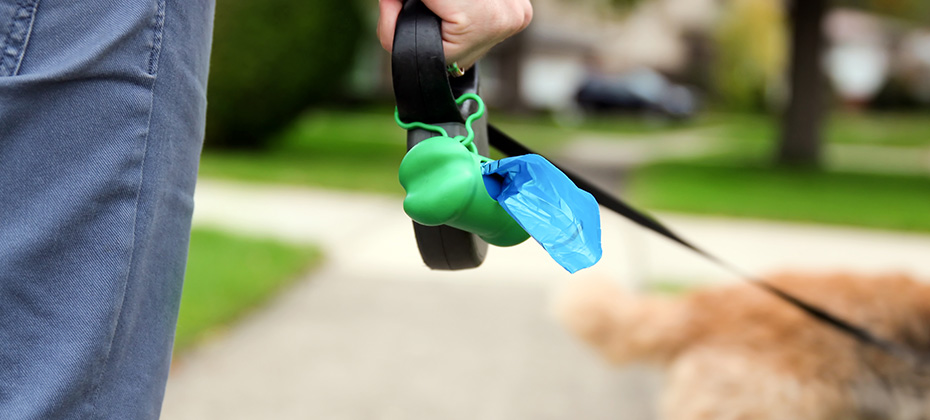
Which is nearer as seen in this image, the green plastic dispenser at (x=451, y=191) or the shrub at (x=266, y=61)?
the green plastic dispenser at (x=451, y=191)

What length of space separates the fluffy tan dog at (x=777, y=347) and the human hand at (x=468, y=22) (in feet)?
Result: 4.46

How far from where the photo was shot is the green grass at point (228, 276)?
4191 mm

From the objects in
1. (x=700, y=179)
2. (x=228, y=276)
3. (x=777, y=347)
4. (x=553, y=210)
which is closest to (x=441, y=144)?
(x=553, y=210)

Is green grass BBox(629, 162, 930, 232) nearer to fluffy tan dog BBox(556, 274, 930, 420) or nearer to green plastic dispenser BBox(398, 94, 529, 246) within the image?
fluffy tan dog BBox(556, 274, 930, 420)

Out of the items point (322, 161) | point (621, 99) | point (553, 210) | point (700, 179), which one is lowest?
point (621, 99)

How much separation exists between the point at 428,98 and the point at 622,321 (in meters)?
1.60

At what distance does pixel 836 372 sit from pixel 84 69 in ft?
6.78

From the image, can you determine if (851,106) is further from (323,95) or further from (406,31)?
(406,31)

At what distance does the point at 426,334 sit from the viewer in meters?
4.36

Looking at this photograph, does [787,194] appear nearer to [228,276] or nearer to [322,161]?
[322,161]

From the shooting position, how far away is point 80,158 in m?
1.08

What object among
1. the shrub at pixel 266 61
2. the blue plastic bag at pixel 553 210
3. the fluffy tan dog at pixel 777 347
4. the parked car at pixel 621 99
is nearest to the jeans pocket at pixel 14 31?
the blue plastic bag at pixel 553 210

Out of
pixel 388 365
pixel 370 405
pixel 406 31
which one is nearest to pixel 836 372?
pixel 406 31

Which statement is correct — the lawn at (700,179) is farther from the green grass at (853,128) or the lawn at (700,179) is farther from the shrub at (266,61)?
the green grass at (853,128)
